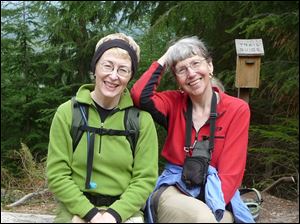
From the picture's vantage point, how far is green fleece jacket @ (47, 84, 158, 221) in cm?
251

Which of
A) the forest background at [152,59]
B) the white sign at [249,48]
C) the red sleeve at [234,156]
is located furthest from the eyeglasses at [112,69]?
the forest background at [152,59]

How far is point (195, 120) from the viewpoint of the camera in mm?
2895

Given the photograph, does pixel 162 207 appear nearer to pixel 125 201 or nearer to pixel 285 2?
pixel 125 201

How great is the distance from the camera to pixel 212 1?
6414 millimetres

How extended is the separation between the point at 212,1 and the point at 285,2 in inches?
37.9

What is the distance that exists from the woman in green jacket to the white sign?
6.22 feet

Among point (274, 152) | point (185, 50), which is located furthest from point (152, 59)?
point (185, 50)

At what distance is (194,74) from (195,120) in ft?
0.93

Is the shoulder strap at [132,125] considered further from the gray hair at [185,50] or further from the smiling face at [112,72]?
the gray hair at [185,50]

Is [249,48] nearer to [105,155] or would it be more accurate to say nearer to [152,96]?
[152,96]

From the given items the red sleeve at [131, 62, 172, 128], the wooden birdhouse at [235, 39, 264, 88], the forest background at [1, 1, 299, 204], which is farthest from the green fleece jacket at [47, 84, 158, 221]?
the forest background at [1, 1, 299, 204]

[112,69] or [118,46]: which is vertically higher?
Result: [118,46]

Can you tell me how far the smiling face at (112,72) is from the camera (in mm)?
2627

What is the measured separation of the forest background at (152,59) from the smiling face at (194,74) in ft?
7.84
